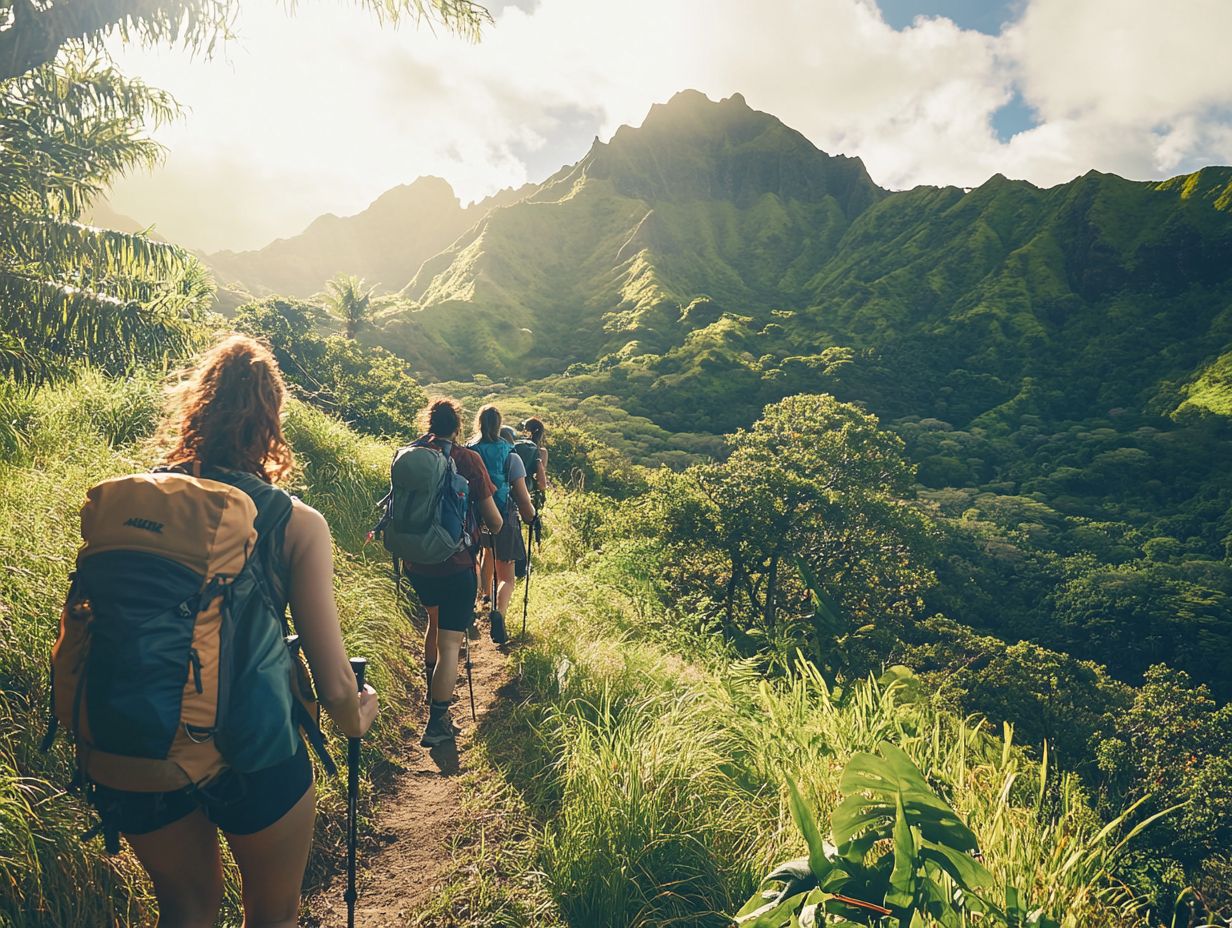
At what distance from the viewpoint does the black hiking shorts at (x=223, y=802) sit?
144 cm

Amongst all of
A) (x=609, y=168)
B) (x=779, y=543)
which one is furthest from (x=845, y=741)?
(x=609, y=168)

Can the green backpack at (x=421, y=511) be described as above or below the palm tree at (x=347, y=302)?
below

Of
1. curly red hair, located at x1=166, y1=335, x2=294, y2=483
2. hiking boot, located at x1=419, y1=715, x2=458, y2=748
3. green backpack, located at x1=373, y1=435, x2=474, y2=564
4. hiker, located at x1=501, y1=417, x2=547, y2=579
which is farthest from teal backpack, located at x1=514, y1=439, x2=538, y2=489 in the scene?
curly red hair, located at x1=166, y1=335, x2=294, y2=483

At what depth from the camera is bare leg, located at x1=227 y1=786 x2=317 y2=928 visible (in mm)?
1588

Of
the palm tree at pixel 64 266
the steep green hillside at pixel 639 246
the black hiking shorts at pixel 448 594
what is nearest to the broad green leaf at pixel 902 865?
the black hiking shorts at pixel 448 594

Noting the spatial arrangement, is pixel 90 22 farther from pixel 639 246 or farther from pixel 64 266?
pixel 639 246

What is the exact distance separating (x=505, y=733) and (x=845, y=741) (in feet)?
6.87

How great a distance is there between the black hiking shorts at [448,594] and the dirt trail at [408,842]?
2.71 feet

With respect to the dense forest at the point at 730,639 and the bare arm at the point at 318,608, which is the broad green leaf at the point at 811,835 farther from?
the bare arm at the point at 318,608

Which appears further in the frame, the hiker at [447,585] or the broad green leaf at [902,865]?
the hiker at [447,585]

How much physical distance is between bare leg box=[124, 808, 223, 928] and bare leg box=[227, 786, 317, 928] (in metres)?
0.08

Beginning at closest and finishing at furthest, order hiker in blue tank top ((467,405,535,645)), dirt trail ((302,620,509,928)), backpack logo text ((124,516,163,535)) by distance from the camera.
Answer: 1. backpack logo text ((124,516,163,535))
2. dirt trail ((302,620,509,928))
3. hiker in blue tank top ((467,405,535,645))

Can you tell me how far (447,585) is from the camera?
3.82 m

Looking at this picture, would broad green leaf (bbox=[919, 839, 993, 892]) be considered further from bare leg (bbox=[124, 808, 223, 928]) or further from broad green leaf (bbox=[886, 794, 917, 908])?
bare leg (bbox=[124, 808, 223, 928])
